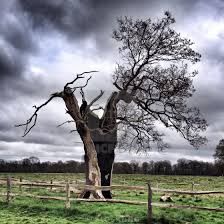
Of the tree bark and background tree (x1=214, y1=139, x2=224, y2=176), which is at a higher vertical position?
background tree (x1=214, y1=139, x2=224, y2=176)

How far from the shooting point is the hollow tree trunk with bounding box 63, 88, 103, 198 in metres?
22.5

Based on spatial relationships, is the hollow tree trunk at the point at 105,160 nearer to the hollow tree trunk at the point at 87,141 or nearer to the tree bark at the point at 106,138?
the tree bark at the point at 106,138

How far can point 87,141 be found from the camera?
2262 cm

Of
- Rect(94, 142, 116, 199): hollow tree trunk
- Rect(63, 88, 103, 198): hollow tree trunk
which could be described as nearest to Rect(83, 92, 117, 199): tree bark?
Rect(94, 142, 116, 199): hollow tree trunk

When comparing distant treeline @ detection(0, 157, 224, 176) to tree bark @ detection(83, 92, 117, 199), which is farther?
distant treeline @ detection(0, 157, 224, 176)

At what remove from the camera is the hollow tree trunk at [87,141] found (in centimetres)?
2248

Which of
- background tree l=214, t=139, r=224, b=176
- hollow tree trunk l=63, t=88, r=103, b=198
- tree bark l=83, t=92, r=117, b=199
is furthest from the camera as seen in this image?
background tree l=214, t=139, r=224, b=176

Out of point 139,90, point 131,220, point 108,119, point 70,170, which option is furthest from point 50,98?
point 70,170

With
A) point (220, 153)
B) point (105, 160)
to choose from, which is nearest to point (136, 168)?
point (220, 153)

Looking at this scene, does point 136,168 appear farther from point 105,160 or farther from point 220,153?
point 105,160

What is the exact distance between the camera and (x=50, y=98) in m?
23.1

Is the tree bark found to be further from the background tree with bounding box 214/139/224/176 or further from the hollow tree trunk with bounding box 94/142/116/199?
the background tree with bounding box 214/139/224/176

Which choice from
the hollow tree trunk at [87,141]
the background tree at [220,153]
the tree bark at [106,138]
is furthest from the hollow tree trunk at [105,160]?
the background tree at [220,153]

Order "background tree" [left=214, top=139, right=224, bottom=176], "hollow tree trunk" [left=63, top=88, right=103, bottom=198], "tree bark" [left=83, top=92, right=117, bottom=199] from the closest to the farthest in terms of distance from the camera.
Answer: "hollow tree trunk" [left=63, top=88, right=103, bottom=198], "tree bark" [left=83, top=92, right=117, bottom=199], "background tree" [left=214, top=139, right=224, bottom=176]
